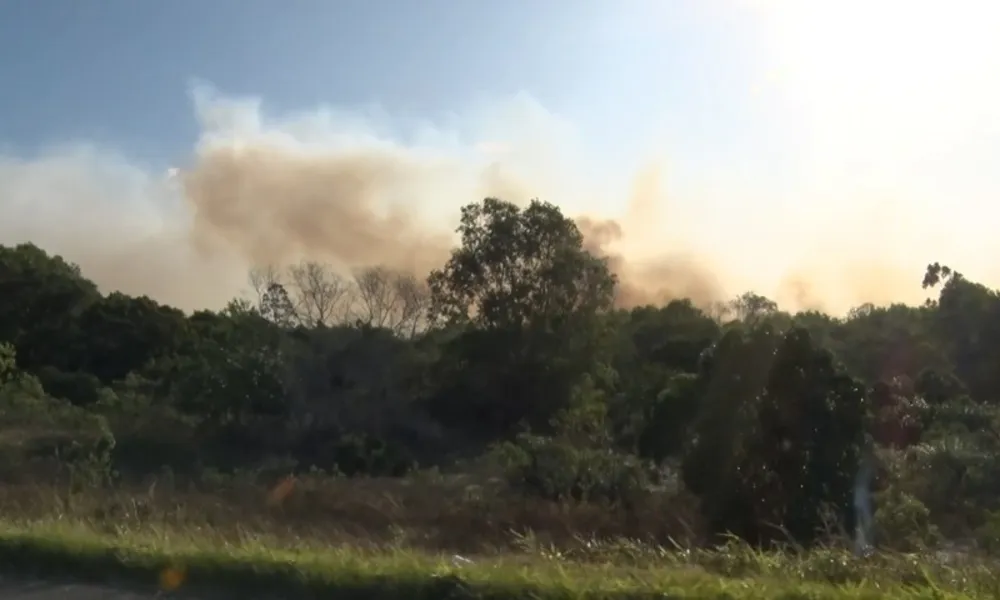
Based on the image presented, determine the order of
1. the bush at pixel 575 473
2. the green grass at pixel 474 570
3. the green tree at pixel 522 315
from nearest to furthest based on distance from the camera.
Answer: the green grass at pixel 474 570
the bush at pixel 575 473
the green tree at pixel 522 315

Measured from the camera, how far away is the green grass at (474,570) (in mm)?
6469

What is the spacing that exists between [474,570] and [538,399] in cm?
2968

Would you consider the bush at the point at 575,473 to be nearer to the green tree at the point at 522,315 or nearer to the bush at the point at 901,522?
the bush at the point at 901,522

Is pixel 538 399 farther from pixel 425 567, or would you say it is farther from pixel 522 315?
pixel 425 567

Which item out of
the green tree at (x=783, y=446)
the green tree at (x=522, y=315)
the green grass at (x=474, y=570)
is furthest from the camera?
the green tree at (x=522, y=315)

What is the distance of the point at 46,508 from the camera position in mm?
11852

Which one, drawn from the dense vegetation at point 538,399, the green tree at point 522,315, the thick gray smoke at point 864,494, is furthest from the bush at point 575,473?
the green tree at point 522,315

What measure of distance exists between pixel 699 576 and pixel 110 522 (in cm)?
614

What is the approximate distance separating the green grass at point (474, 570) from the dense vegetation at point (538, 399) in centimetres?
804

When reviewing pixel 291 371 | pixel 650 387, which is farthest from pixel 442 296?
pixel 650 387

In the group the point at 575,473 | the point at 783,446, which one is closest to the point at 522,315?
the point at 575,473

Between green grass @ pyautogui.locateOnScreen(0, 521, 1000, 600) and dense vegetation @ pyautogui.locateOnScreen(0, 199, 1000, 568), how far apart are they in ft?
26.4

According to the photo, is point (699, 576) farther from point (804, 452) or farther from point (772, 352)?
point (772, 352)

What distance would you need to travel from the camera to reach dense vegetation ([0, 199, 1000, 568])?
17.8m
